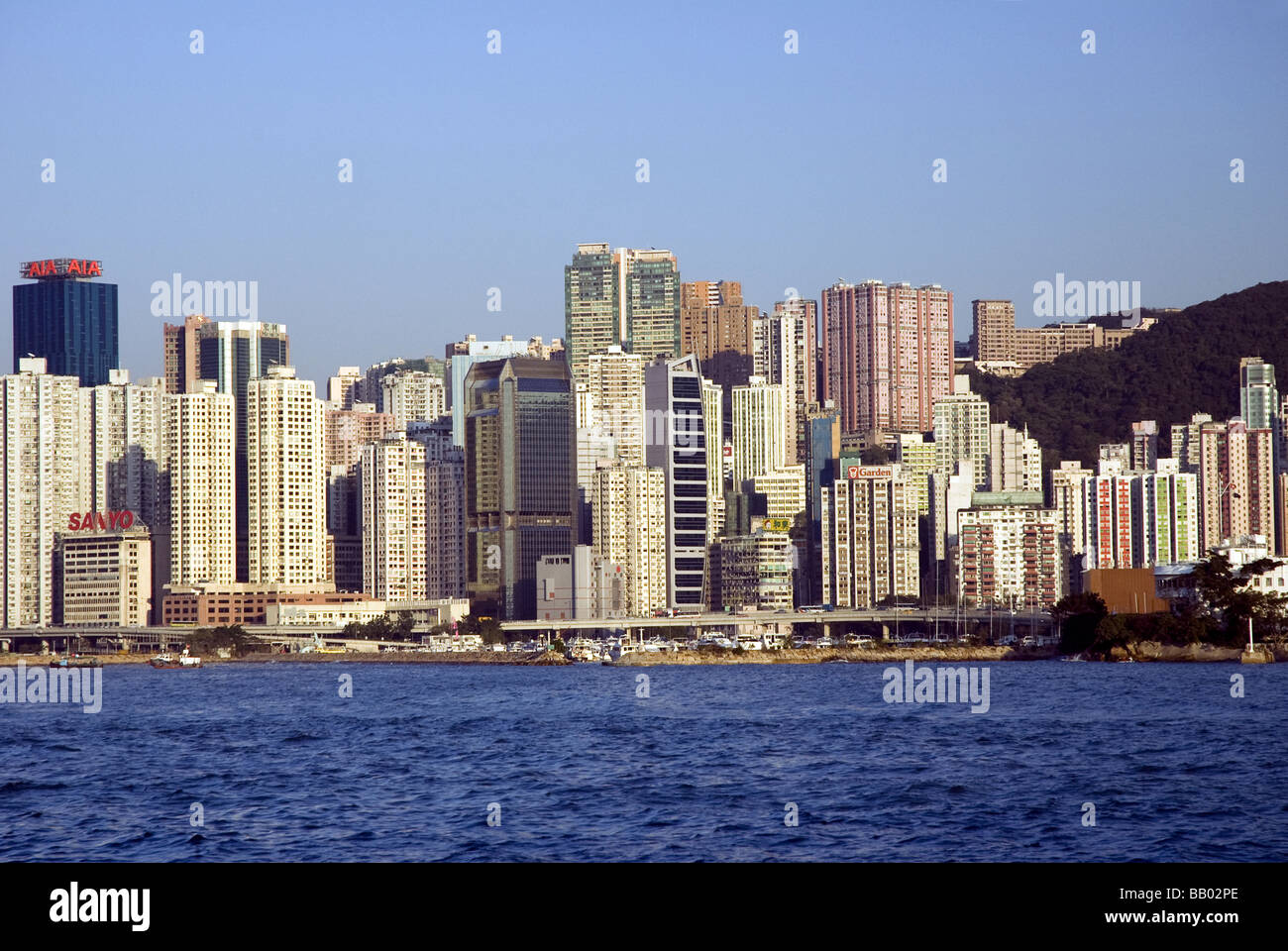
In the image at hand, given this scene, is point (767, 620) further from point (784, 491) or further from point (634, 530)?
point (784, 491)

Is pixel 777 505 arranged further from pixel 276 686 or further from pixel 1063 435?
pixel 276 686

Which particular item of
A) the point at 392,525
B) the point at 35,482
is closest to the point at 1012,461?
the point at 392,525

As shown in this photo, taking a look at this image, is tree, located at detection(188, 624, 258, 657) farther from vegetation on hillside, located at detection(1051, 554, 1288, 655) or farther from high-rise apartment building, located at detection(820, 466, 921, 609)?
vegetation on hillside, located at detection(1051, 554, 1288, 655)

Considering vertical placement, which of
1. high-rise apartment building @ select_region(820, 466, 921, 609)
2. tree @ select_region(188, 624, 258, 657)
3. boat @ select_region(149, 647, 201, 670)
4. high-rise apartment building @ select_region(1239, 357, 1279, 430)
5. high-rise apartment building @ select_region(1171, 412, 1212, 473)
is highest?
high-rise apartment building @ select_region(1239, 357, 1279, 430)

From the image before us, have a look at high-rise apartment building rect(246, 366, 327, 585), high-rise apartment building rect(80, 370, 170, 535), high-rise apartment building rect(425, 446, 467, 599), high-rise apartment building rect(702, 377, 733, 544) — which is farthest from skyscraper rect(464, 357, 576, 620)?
high-rise apartment building rect(80, 370, 170, 535)

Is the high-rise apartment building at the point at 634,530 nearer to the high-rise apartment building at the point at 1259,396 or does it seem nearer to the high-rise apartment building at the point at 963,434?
the high-rise apartment building at the point at 963,434

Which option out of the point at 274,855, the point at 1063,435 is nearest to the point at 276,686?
the point at 274,855
